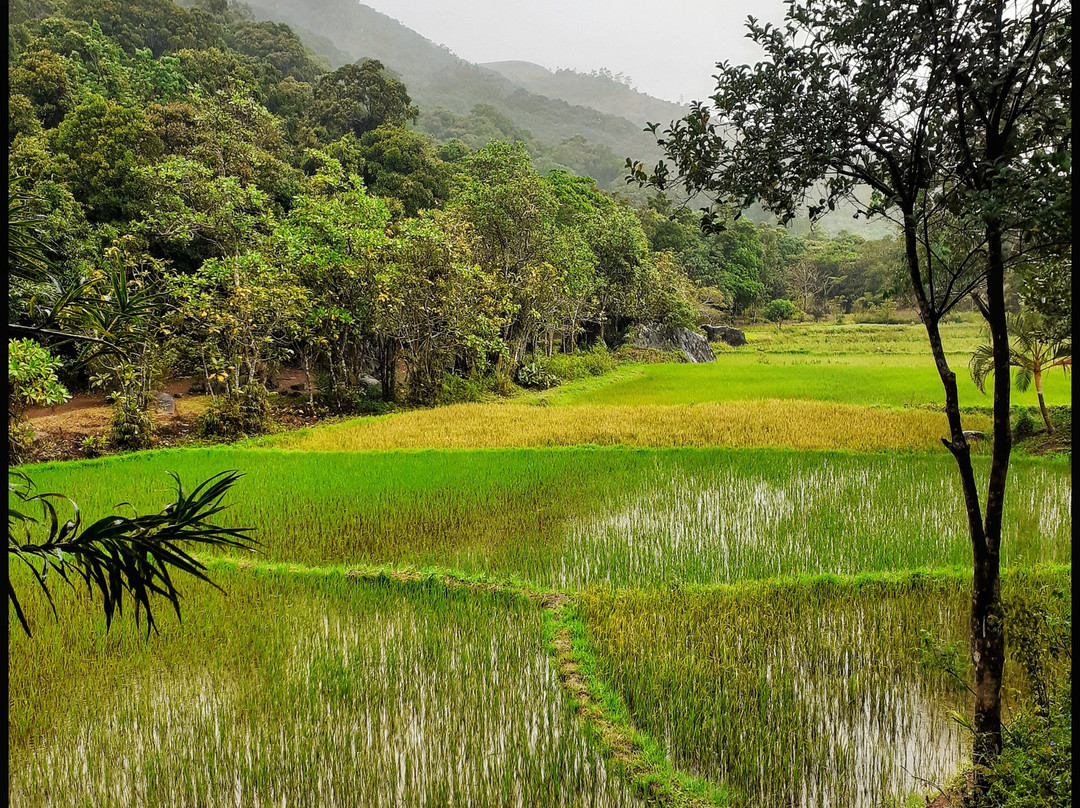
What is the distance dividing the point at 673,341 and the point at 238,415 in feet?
70.2

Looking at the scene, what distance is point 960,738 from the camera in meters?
3.32

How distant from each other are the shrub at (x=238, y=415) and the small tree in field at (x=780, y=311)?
37.9 metres

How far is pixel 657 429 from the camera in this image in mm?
11602

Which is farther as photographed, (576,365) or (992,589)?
(576,365)

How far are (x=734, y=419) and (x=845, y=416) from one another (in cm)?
234

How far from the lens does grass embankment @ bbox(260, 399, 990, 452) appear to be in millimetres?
10617

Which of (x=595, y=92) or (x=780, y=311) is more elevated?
(x=595, y=92)

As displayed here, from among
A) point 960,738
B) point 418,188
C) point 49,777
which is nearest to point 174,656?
point 49,777

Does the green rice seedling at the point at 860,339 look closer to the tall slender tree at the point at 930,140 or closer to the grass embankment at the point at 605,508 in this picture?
the grass embankment at the point at 605,508

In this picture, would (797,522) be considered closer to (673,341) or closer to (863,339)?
(673,341)

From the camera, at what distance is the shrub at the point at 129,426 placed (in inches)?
420

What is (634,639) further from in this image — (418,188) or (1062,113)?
(418,188)

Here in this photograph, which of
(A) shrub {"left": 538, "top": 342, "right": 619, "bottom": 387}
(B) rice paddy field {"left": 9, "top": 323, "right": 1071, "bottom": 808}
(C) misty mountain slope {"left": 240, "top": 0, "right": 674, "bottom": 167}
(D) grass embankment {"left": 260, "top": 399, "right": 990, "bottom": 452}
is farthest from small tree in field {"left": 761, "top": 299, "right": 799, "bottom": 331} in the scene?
(C) misty mountain slope {"left": 240, "top": 0, "right": 674, "bottom": 167}

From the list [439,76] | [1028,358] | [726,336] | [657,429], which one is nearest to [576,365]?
[657,429]
